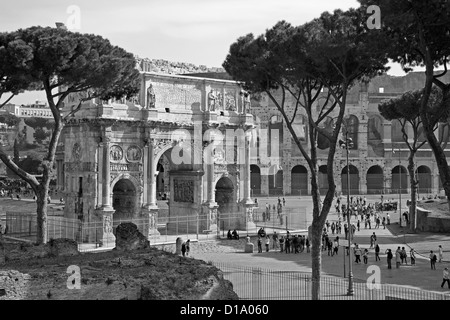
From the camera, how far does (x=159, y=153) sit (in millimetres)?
31469

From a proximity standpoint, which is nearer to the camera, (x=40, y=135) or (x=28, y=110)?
(x=40, y=135)

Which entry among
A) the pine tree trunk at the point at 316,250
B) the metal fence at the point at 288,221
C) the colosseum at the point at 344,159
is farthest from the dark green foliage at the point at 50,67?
the colosseum at the point at 344,159

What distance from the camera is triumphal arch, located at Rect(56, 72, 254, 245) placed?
96.5 ft

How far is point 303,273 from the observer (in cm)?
2134

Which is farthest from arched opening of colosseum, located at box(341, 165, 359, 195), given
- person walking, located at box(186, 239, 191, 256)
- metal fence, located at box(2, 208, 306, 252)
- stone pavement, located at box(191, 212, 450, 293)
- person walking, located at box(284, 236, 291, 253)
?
person walking, located at box(186, 239, 191, 256)

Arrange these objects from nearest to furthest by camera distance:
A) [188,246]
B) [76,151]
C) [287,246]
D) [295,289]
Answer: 1. [295,289]
2. [188,246]
3. [287,246]
4. [76,151]

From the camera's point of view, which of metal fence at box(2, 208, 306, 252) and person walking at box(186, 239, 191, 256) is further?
metal fence at box(2, 208, 306, 252)

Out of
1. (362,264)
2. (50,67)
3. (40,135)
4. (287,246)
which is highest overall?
(40,135)

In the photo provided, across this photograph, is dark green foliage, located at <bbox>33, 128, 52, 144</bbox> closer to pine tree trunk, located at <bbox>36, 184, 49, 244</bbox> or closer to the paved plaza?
the paved plaza

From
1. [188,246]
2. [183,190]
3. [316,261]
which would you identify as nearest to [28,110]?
[183,190]

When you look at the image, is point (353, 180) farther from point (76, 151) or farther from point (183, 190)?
point (76, 151)

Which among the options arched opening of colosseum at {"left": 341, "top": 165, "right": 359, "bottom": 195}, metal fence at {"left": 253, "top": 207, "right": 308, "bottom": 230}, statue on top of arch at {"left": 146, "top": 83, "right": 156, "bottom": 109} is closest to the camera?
statue on top of arch at {"left": 146, "top": 83, "right": 156, "bottom": 109}

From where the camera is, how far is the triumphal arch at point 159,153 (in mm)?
29422

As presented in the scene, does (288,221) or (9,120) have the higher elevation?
(9,120)
